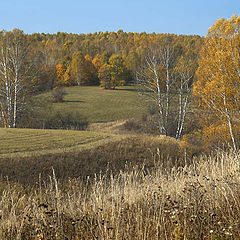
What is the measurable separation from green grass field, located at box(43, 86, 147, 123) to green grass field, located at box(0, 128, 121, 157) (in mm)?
19051

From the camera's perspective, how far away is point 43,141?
1512 cm

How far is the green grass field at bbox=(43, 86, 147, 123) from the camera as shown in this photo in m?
41.0

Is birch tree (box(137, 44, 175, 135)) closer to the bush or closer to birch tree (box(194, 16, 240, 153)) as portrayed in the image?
birch tree (box(194, 16, 240, 153))

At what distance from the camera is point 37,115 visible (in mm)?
32312

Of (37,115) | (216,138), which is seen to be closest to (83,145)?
A: (216,138)

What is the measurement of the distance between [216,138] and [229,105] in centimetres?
481

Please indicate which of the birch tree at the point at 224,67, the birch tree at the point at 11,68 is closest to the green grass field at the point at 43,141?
the birch tree at the point at 224,67

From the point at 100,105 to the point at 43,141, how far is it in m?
32.1

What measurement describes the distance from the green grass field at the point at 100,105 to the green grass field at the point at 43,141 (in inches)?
750

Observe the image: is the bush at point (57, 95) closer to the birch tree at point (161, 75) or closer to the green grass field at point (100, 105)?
the green grass field at point (100, 105)

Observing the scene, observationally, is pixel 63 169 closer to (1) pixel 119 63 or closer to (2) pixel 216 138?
(2) pixel 216 138

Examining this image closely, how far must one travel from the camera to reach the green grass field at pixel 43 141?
43.8 feet

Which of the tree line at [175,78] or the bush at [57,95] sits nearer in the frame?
the tree line at [175,78]

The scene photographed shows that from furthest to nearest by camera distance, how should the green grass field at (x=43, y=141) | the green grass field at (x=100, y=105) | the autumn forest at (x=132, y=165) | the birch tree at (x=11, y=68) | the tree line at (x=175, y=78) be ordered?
the green grass field at (x=100, y=105), the birch tree at (x=11, y=68), the green grass field at (x=43, y=141), the tree line at (x=175, y=78), the autumn forest at (x=132, y=165)
